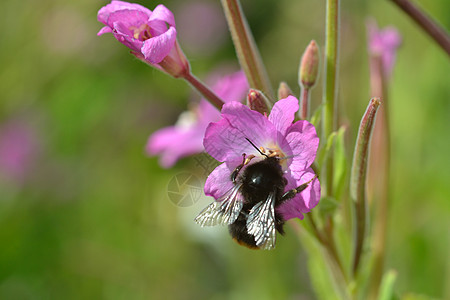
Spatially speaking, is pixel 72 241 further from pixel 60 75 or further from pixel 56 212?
pixel 60 75

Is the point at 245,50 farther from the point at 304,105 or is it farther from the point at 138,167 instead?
the point at 138,167

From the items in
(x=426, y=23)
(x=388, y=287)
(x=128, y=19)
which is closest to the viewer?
(x=128, y=19)

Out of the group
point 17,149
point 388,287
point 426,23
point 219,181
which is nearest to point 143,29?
point 219,181

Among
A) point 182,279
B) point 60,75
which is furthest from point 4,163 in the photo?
point 182,279

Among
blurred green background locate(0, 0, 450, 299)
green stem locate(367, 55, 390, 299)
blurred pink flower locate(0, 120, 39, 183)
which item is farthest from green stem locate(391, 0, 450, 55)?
blurred pink flower locate(0, 120, 39, 183)

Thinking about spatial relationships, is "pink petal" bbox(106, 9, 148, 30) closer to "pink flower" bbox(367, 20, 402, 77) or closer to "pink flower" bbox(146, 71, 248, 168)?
"pink flower" bbox(146, 71, 248, 168)

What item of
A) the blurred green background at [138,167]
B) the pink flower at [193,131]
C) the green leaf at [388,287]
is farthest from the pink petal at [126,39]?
the blurred green background at [138,167]
